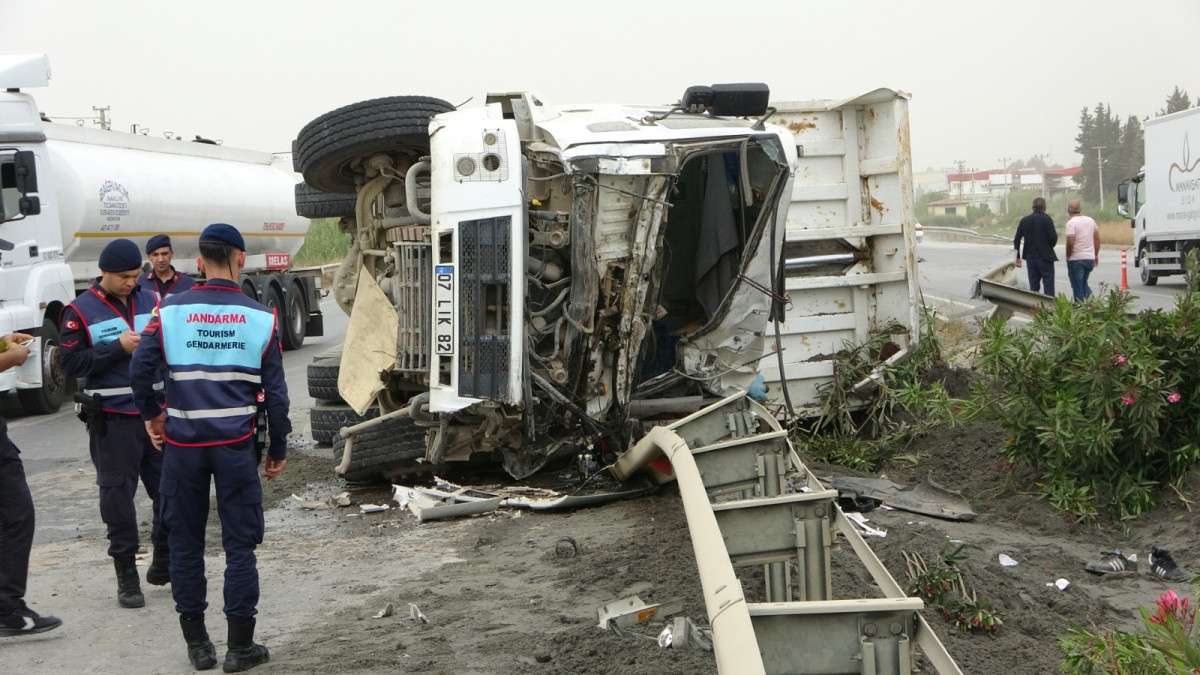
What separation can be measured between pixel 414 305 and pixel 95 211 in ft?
29.3

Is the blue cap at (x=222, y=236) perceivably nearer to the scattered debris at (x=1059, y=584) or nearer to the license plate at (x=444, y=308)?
the license plate at (x=444, y=308)

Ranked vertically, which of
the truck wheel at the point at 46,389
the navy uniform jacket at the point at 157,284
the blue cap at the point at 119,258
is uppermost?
the blue cap at the point at 119,258

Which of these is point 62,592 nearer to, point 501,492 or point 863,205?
point 501,492

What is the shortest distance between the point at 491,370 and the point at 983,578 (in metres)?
2.68

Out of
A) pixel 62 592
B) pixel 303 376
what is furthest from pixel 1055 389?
pixel 303 376

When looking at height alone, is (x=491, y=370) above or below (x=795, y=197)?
below

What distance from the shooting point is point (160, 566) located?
613 cm

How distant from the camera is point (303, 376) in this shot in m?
15.5

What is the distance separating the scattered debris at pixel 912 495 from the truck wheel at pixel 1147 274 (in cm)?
1650

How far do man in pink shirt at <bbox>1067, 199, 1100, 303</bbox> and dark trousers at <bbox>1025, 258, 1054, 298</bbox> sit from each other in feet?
1.19

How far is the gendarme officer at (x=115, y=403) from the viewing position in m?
5.89

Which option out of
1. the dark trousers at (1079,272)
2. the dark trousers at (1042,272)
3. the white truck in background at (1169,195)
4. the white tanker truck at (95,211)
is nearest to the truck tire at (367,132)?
the white tanker truck at (95,211)

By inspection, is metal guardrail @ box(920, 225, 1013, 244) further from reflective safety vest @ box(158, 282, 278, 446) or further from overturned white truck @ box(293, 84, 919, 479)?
reflective safety vest @ box(158, 282, 278, 446)

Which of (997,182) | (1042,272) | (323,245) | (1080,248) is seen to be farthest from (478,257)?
(997,182)
